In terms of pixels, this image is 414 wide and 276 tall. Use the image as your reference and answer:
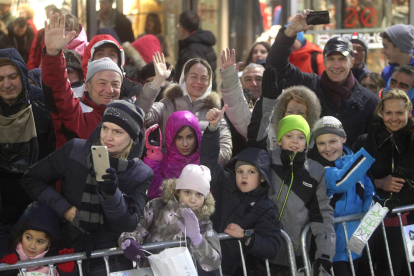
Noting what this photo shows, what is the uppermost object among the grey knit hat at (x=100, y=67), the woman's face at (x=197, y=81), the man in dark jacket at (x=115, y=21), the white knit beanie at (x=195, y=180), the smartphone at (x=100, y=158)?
the man in dark jacket at (x=115, y=21)

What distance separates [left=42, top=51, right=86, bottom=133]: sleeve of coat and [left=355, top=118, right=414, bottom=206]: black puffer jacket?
256 centimetres

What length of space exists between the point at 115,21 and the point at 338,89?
4.02m

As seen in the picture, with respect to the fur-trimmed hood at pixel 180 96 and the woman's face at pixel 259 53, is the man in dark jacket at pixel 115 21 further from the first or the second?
the fur-trimmed hood at pixel 180 96

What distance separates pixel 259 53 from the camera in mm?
7273

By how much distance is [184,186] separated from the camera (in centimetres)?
411

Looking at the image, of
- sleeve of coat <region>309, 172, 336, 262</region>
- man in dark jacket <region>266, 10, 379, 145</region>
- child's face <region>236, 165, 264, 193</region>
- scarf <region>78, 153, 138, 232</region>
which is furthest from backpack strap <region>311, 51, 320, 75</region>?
scarf <region>78, 153, 138, 232</region>

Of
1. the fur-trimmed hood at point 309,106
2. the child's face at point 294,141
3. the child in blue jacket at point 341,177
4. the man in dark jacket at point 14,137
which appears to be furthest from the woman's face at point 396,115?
the man in dark jacket at point 14,137

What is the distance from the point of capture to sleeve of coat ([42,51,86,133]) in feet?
13.8

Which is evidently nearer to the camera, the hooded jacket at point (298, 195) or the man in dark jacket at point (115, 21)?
the hooded jacket at point (298, 195)

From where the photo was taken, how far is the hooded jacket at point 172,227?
3.93 m

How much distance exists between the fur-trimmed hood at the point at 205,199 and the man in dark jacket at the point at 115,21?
4.70 metres

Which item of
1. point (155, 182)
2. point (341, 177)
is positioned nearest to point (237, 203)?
point (155, 182)

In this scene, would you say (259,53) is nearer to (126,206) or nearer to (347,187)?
(347,187)

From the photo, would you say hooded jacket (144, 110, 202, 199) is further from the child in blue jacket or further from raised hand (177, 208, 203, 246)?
the child in blue jacket
